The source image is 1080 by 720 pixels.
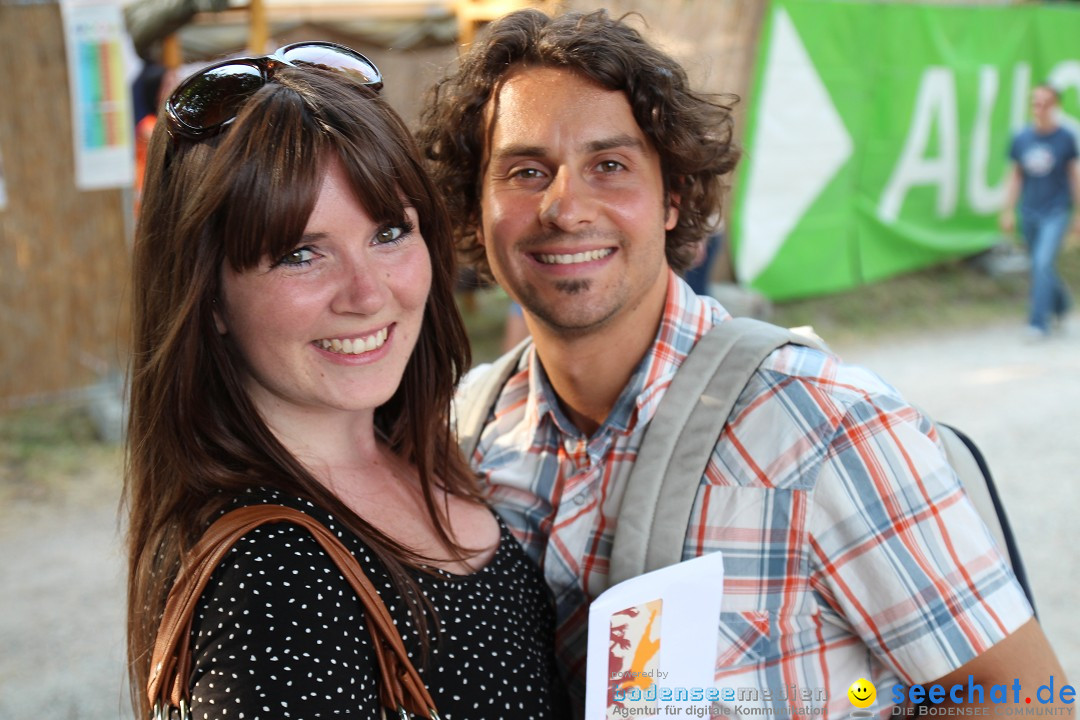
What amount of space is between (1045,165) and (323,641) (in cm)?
884

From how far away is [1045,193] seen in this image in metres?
8.74

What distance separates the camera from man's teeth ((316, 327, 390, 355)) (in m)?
1.56

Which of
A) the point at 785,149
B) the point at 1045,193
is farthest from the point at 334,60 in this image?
the point at 1045,193

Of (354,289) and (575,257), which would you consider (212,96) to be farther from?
(575,257)

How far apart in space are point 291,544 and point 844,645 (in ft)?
3.21

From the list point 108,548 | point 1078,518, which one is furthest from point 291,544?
point 1078,518

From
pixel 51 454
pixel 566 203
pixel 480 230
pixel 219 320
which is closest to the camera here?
pixel 219 320

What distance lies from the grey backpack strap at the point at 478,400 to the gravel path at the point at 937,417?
2.45 feet

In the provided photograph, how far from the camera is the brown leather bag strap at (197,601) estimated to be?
1313mm

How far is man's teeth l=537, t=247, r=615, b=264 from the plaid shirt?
0.30 metres

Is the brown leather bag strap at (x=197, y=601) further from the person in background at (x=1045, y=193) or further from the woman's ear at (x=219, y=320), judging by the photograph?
the person in background at (x=1045, y=193)

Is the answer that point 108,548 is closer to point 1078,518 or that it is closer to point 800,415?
point 800,415

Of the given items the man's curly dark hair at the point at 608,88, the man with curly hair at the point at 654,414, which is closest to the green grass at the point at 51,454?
the man's curly dark hair at the point at 608,88

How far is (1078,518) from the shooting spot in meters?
5.00
